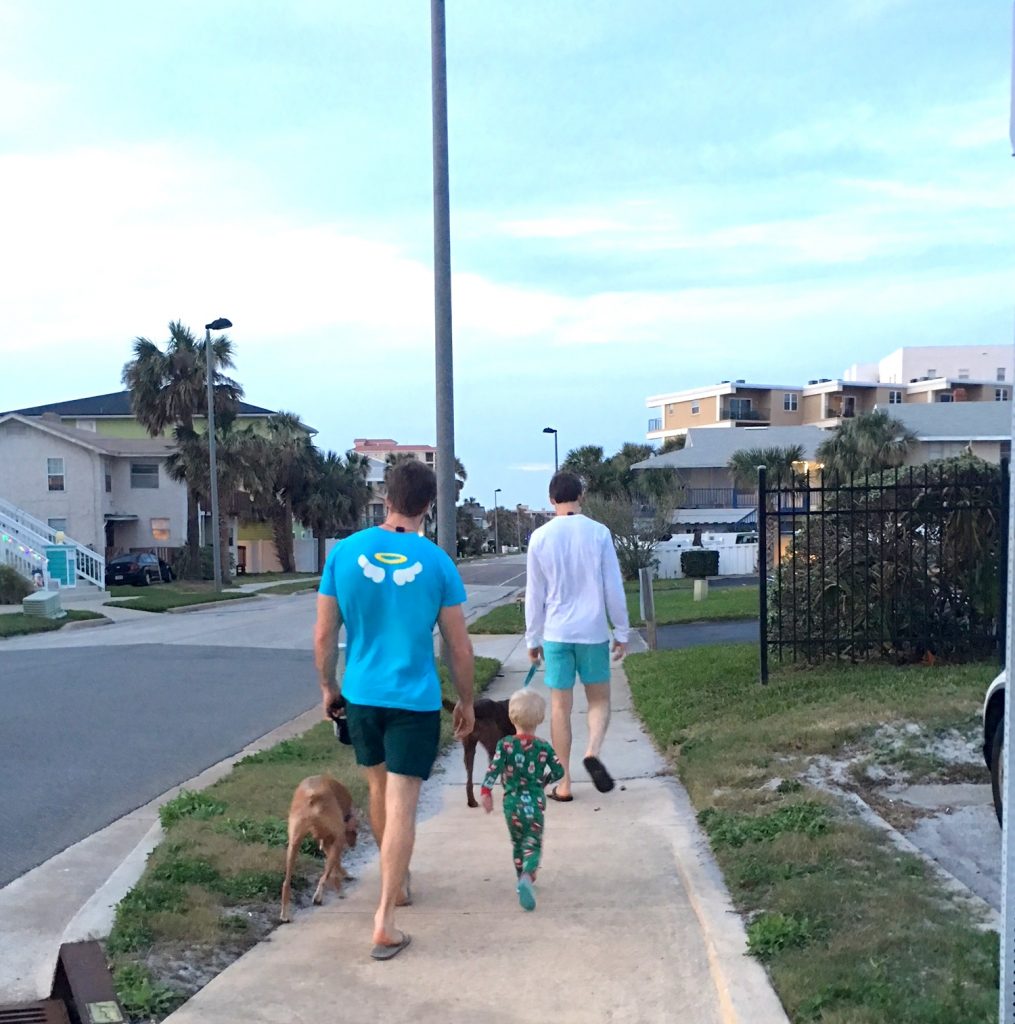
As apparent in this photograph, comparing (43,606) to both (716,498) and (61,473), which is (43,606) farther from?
(716,498)

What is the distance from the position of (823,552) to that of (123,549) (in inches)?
1689

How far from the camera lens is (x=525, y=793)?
5.03m

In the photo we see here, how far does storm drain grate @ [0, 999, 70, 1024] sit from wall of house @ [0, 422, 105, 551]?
138 feet

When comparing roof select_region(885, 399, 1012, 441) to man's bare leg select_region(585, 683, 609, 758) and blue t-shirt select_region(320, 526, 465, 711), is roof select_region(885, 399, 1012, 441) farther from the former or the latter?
blue t-shirt select_region(320, 526, 465, 711)

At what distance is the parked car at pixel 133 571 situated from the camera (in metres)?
40.7

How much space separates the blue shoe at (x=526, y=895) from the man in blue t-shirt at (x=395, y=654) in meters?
0.60

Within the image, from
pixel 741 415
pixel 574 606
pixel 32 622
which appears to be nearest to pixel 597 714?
pixel 574 606

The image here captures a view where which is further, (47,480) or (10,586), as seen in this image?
(47,480)

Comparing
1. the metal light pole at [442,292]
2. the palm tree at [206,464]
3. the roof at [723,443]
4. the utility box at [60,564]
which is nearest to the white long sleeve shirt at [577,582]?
the metal light pole at [442,292]

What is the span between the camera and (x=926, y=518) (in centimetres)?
1025

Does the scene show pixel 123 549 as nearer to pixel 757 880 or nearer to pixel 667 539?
pixel 667 539

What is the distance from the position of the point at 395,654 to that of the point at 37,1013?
5.71 feet

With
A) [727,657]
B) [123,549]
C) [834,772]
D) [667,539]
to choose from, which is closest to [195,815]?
[834,772]

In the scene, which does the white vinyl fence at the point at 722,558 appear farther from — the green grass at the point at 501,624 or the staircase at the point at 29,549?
the staircase at the point at 29,549
